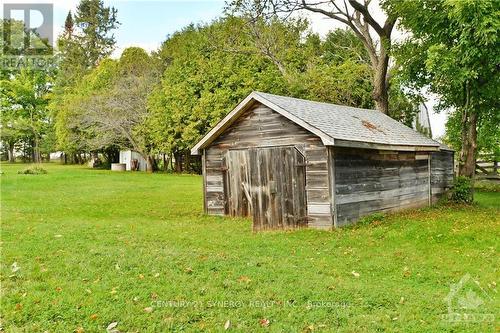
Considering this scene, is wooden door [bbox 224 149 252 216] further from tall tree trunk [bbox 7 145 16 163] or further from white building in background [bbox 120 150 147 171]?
tall tree trunk [bbox 7 145 16 163]

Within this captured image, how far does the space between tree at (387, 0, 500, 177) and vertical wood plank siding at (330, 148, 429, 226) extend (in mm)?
2702

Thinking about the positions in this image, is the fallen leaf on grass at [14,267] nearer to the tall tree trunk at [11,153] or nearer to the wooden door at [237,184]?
the wooden door at [237,184]

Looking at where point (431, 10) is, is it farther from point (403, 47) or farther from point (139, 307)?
point (139, 307)

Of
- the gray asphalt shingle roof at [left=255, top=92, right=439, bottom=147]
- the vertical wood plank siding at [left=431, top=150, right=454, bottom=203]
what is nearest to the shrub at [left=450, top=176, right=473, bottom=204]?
the vertical wood plank siding at [left=431, top=150, right=454, bottom=203]

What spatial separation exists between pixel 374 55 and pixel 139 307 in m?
18.7

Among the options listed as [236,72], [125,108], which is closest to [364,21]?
[236,72]

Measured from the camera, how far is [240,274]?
7.02 m

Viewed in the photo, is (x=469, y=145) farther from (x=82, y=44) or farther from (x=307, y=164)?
(x=82, y=44)

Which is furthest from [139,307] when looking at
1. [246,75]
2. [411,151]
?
[246,75]

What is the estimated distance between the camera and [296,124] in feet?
39.7

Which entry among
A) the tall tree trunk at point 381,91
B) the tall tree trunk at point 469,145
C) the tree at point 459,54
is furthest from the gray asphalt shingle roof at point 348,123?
the tall tree trunk at point 381,91

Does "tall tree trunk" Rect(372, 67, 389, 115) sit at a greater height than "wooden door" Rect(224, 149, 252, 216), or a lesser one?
greater

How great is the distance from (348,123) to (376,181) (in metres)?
2.01

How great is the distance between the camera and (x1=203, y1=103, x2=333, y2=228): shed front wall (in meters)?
11.4
